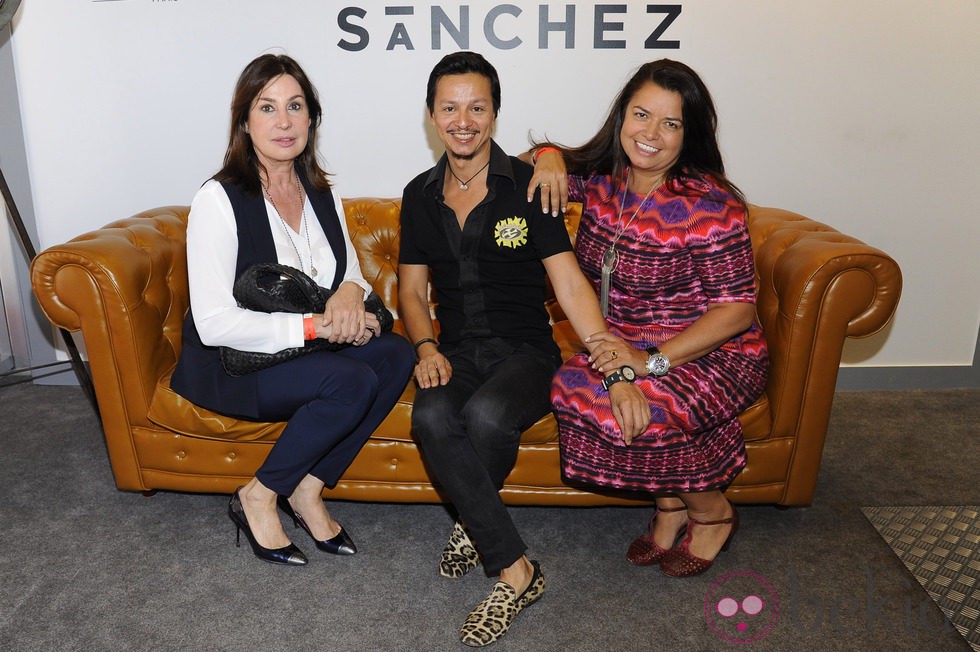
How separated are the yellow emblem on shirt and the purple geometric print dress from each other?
22 centimetres

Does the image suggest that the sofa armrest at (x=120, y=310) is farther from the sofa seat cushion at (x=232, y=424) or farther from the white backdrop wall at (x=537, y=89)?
the white backdrop wall at (x=537, y=89)

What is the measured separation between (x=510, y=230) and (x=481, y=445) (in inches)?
23.9

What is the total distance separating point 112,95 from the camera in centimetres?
325

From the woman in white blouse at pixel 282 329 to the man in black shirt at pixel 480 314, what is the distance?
193mm

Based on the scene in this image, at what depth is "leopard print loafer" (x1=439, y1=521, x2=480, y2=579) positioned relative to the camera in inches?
88.0

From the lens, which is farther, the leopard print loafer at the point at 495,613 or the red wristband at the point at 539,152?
the red wristband at the point at 539,152

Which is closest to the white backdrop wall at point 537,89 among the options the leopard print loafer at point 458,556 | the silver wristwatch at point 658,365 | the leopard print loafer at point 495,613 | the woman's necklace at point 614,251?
the woman's necklace at point 614,251

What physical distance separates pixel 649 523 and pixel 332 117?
6.47 ft

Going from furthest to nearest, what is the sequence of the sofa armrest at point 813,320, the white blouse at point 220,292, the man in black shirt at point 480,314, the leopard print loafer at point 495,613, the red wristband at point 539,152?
1. the red wristband at point 539,152
2. the sofa armrest at point 813,320
3. the white blouse at point 220,292
4. the man in black shirt at point 480,314
5. the leopard print loafer at point 495,613

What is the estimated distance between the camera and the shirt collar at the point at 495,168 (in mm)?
2252

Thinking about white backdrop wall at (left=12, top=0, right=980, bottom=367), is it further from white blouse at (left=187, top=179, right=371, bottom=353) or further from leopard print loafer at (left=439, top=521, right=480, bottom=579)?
leopard print loafer at (left=439, top=521, right=480, bottom=579)

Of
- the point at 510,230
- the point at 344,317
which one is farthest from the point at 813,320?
the point at 344,317

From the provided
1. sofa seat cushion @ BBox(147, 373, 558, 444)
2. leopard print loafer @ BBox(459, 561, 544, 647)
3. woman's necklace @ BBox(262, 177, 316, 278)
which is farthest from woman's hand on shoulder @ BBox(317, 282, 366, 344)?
leopard print loafer @ BBox(459, 561, 544, 647)

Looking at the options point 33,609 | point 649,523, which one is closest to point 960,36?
point 649,523
